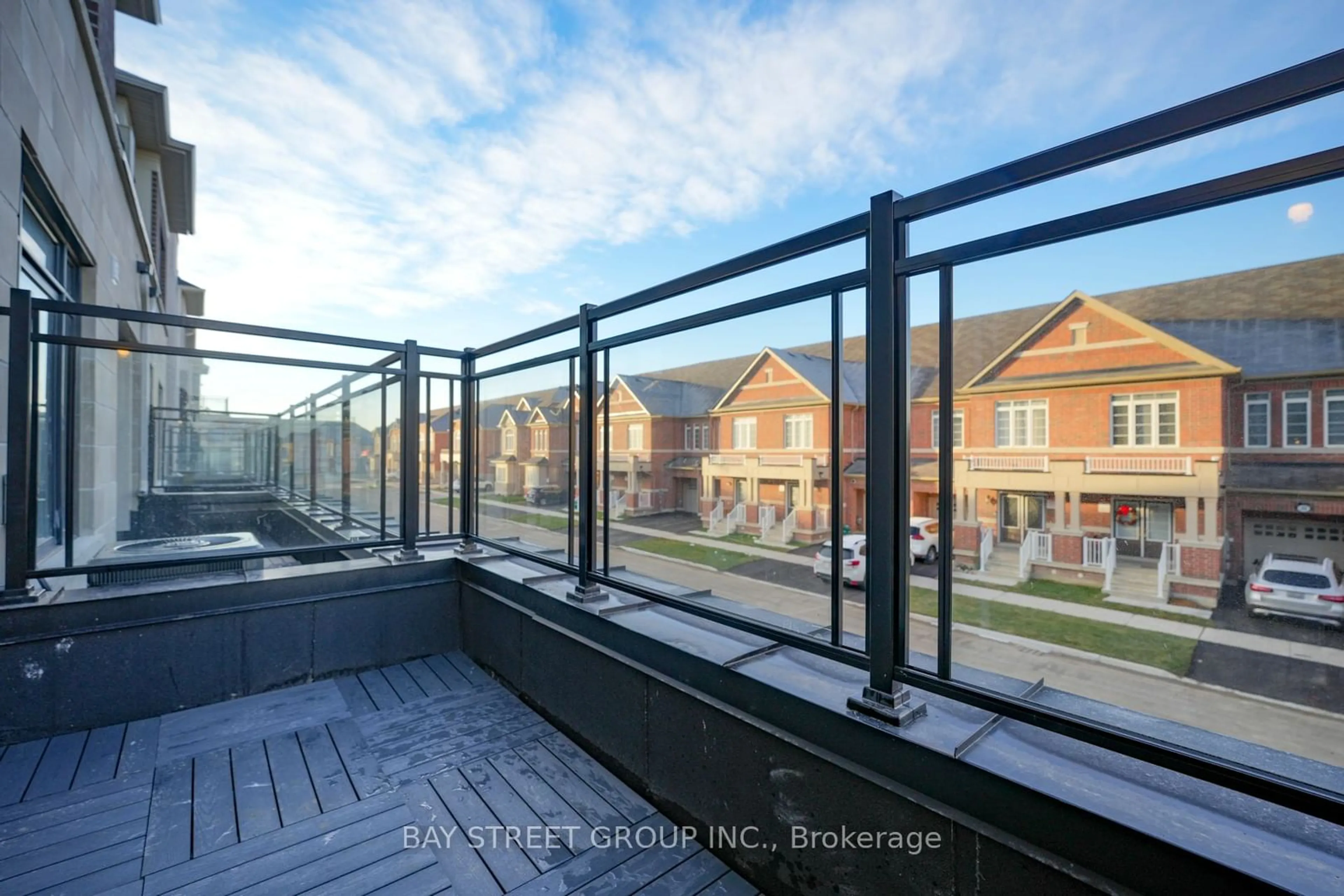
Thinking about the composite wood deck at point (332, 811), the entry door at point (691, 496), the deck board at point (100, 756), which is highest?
the entry door at point (691, 496)

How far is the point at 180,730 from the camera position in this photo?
2842mm

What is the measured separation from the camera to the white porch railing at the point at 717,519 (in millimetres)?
2390

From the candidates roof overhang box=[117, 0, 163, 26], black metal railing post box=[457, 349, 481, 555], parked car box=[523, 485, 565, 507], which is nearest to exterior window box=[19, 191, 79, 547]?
black metal railing post box=[457, 349, 481, 555]

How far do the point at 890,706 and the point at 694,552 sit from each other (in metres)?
1.18

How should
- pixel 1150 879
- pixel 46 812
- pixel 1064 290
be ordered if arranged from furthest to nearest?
pixel 46 812
pixel 1064 290
pixel 1150 879

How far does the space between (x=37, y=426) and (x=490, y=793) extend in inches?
117

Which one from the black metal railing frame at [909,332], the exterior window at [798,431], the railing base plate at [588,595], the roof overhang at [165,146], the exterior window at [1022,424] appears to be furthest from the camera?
the roof overhang at [165,146]

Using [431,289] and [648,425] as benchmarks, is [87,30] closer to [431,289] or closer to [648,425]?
[648,425]

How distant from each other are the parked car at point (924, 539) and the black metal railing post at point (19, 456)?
3.92 metres

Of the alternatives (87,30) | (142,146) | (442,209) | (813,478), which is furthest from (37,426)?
(142,146)

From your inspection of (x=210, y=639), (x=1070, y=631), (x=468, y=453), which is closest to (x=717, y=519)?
(x=1070, y=631)

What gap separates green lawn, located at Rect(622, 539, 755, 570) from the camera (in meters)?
2.37

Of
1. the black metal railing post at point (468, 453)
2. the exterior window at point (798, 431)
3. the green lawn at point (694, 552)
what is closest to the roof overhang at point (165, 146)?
the black metal railing post at point (468, 453)

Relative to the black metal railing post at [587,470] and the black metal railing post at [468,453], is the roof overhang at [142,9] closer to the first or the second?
the black metal railing post at [468,453]
